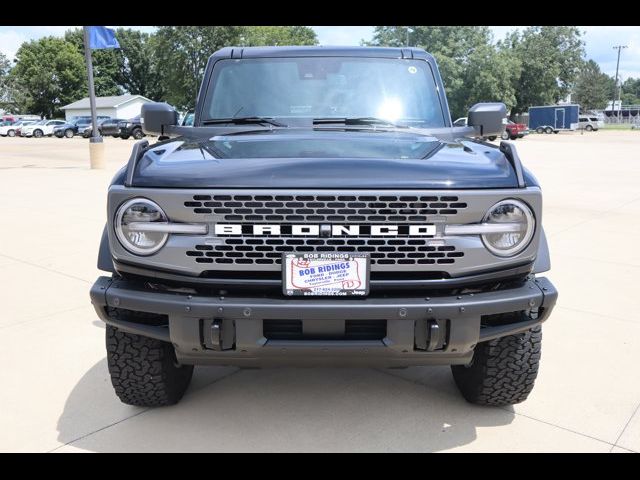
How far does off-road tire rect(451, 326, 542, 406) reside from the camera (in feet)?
9.11

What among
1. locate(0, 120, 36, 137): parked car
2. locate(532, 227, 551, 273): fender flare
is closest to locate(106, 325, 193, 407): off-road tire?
locate(532, 227, 551, 273): fender flare

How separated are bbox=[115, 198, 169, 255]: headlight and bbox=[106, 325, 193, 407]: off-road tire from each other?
523 millimetres

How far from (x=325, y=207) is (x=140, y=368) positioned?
1.23 m

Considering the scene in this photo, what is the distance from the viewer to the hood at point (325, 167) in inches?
93.0

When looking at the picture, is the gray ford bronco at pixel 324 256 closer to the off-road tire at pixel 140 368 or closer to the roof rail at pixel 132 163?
the roof rail at pixel 132 163

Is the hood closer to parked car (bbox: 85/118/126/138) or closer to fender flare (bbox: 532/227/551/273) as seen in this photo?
fender flare (bbox: 532/227/551/273)

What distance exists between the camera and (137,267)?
8.09 feet

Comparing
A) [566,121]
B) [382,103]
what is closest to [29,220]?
[382,103]

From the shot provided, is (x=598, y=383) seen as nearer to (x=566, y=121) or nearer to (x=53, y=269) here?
(x=53, y=269)

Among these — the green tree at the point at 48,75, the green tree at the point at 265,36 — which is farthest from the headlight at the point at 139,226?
the green tree at the point at 48,75

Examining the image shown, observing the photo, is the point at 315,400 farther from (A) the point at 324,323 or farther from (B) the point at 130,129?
(B) the point at 130,129

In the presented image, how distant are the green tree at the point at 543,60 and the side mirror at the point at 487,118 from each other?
2298 inches

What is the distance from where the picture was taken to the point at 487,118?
371cm

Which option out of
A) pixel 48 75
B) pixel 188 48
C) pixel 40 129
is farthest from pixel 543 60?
pixel 48 75
